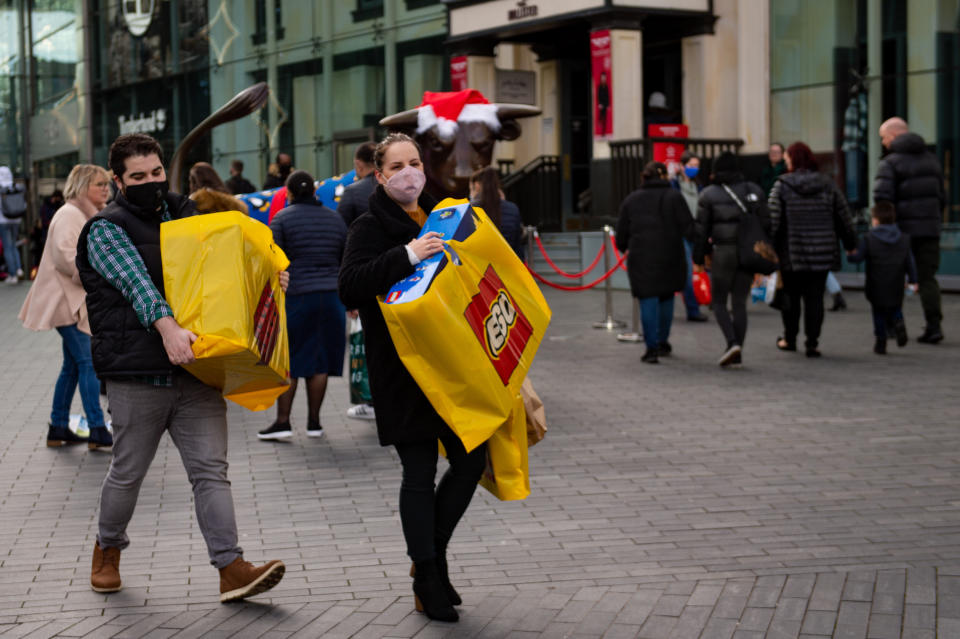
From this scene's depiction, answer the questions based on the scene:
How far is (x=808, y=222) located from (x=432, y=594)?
8.35 metres

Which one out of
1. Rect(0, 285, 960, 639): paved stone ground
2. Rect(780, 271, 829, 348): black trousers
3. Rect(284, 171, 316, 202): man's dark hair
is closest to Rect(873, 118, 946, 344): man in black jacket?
Rect(780, 271, 829, 348): black trousers

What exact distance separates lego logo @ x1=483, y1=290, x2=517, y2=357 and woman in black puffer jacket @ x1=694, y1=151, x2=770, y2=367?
733 cm

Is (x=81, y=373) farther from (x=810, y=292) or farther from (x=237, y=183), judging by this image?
(x=237, y=183)

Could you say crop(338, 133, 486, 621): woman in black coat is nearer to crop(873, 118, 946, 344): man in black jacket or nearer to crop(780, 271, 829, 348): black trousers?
crop(780, 271, 829, 348): black trousers

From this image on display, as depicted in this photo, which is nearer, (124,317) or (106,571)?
(124,317)

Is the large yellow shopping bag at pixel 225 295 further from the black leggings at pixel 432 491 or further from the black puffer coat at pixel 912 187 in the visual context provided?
the black puffer coat at pixel 912 187

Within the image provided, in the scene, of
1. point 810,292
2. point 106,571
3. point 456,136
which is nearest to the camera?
point 106,571

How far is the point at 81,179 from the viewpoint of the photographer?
8.33 m

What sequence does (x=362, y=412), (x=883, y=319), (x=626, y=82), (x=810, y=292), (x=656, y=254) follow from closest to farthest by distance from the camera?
(x=362, y=412) < (x=810, y=292) < (x=656, y=254) < (x=883, y=319) < (x=626, y=82)

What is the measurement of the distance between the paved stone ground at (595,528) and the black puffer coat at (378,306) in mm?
743

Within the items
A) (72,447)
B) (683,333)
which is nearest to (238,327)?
(72,447)

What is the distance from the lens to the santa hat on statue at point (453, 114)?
10.5m

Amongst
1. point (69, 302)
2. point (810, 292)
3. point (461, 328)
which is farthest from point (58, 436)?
point (810, 292)

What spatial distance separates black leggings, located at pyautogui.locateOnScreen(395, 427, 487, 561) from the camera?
4859 mm
